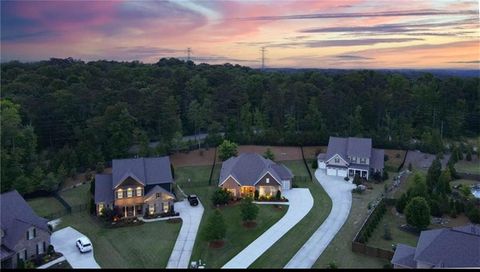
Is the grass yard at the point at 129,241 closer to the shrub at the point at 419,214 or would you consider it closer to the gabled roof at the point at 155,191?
the gabled roof at the point at 155,191

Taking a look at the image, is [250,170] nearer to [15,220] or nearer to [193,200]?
[193,200]

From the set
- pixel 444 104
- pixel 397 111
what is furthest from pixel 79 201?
pixel 444 104

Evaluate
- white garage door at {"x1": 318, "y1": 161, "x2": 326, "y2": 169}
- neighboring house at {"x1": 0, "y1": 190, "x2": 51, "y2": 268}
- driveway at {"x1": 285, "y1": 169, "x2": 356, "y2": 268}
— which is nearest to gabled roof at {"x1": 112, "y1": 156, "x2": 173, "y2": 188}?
neighboring house at {"x1": 0, "y1": 190, "x2": 51, "y2": 268}

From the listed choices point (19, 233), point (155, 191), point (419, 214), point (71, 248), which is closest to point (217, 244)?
point (155, 191)

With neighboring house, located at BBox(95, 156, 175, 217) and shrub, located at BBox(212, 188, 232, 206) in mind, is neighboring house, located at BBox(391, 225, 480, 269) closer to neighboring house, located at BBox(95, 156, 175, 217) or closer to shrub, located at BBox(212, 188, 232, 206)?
shrub, located at BBox(212, 188, 232, 206)

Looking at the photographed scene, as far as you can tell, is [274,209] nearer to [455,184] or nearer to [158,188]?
[158,188]
